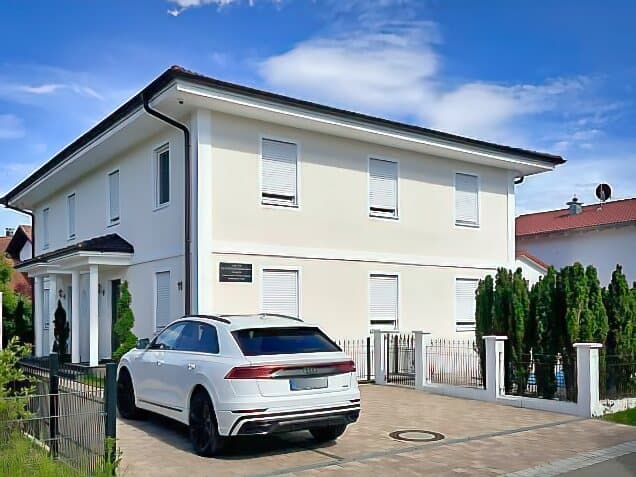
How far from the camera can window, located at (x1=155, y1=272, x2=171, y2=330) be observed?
16266 mm

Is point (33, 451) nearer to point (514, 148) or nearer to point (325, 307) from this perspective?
point (325, 307)

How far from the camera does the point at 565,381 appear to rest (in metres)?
12.4

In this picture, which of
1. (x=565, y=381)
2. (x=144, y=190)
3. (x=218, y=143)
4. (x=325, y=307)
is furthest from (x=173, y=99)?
(x=565, y=381)

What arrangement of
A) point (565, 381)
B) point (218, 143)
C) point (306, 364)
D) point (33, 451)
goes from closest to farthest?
point (33, 451) < point (306, 364) < point (565, 381) < point (218, 143)

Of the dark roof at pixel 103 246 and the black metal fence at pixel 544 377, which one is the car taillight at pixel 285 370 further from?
the dark roof at pixel 103 246

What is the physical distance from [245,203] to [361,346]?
4674 millimetres

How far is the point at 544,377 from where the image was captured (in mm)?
12742

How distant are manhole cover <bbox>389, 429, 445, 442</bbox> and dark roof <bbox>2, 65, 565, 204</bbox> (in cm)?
770

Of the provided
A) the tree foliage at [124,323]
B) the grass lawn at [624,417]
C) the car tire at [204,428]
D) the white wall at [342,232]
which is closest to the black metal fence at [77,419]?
the car tire at [204,428]

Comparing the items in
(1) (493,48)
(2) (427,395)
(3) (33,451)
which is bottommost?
(2) (427,395)

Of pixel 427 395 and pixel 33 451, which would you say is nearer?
pixel 33 451

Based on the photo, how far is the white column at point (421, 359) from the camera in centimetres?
1503

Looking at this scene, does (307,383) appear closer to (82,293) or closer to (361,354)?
(361,354)

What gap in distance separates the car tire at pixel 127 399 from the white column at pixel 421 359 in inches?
250
